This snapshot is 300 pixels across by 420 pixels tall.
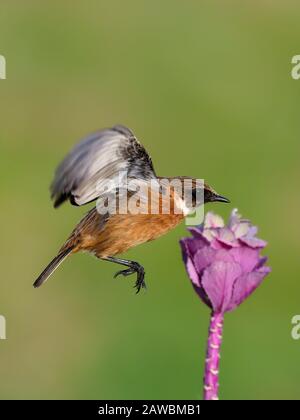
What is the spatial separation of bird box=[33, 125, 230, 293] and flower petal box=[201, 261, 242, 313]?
51 cm

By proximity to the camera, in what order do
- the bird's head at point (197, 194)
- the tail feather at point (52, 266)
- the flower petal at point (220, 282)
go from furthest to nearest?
the bird's head at point (197, 194) → the tail feather at point (52, 266) → the flower petal at point (220, 282)

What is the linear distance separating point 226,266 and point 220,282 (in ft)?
0.10

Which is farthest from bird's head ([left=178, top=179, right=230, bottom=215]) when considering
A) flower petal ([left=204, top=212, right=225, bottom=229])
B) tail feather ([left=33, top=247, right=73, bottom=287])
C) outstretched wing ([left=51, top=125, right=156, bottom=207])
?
flower petal ([left=204, top=212, right=225, bottom=229])

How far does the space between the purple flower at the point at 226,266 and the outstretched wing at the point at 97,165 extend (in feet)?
1.64

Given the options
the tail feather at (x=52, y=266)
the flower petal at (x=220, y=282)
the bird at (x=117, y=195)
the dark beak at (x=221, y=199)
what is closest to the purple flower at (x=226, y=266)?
the flower petal at (x=220, y=282)

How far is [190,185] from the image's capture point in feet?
8.14

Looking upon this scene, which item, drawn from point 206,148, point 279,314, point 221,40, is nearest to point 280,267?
point 279,314

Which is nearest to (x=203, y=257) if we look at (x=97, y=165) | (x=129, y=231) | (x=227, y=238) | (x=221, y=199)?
(x=227, y=238)

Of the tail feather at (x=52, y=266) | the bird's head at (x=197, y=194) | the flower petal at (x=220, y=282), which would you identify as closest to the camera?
the flower petal at (x=220, y=282)

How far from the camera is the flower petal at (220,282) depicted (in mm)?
1452

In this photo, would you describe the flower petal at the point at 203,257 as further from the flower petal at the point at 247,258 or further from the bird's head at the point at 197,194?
the bird's head at the point at 197,194

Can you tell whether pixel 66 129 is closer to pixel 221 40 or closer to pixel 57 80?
pixel 57 80

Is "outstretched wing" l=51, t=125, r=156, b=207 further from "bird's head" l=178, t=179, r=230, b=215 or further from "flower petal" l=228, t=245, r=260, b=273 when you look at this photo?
"flower petal" l=228, t=245, r=260, b=273

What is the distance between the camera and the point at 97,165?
85.0 inches
